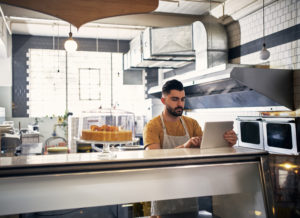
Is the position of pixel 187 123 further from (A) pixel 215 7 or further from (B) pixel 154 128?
(A) pixel 215 7

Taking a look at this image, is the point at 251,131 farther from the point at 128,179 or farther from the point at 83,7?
the point at 83,7

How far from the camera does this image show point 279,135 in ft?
12.8

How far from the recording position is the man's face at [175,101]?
8.55 ft

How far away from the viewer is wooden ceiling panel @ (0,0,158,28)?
1588 mm

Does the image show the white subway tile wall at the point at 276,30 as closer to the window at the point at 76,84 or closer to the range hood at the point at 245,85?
the range hood at the point at 245,85

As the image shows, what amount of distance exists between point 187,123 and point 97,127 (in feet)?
4.48

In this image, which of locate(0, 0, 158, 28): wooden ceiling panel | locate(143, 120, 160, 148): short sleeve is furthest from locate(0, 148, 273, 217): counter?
locate(143, 120, 160, 148): short sleeve

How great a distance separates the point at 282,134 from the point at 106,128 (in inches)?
117

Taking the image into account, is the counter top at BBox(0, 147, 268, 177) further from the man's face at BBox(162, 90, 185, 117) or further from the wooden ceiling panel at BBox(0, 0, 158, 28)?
the man's face at BBox(162, 90, 185, 117)

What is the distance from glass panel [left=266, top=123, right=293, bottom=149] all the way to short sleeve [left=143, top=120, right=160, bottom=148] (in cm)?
199

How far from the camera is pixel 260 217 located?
6.00 ft

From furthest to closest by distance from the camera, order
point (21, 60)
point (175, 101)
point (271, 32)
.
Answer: point (21, 60), point (271, 32), point (175, 101)

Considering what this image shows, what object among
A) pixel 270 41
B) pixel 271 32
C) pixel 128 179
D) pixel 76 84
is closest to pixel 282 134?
pixel 270 41

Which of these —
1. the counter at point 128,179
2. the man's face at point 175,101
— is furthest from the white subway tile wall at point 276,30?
the counter at point 128,179
